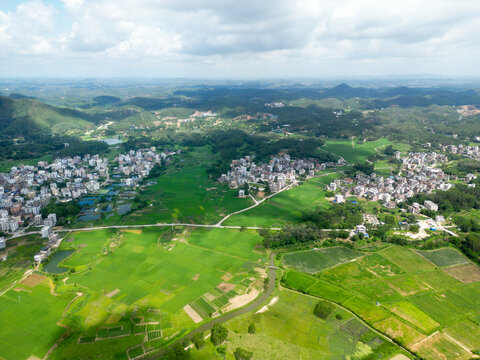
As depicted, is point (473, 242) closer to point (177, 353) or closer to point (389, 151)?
point (177, 353)

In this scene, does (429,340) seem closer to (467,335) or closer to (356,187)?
(467,335)

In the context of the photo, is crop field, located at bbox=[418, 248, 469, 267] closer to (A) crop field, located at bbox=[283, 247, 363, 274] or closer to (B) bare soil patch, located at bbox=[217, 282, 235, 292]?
(A) crop field, located at bbox=[283, 247, 363, 274]

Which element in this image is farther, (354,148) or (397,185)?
(354,148)

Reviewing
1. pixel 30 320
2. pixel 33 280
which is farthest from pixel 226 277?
pixel 33 280

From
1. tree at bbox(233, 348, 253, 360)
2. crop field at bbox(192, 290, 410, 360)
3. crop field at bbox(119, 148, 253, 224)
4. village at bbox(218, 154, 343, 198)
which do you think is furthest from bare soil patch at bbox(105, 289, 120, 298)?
village at bbox(218, 154, 343, 198)

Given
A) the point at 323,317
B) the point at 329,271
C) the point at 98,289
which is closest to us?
the point at 323,317

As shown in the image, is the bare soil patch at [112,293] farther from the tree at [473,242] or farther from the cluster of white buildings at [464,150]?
the cluster of white buildings at [464,150]

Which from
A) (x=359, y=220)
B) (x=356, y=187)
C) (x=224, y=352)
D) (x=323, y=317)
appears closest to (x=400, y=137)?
(x=356, y=187)
